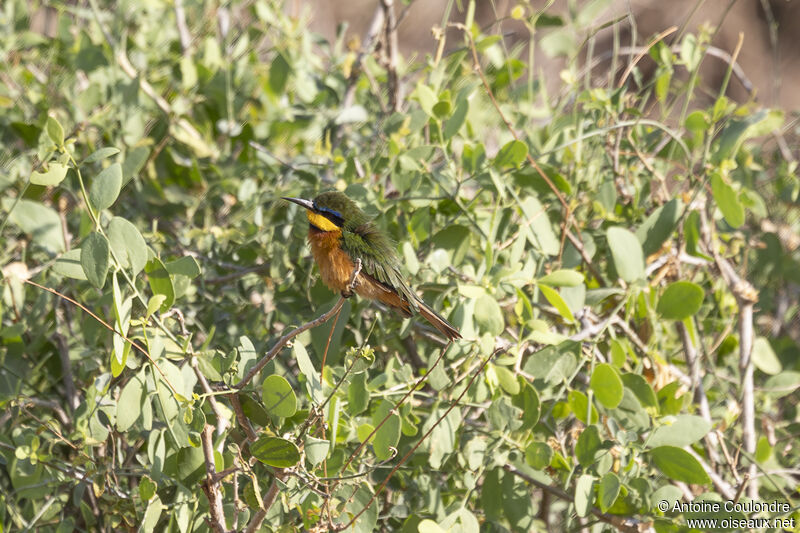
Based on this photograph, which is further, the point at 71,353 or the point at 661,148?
the point at 661,148

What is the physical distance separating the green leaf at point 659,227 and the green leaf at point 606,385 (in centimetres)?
44

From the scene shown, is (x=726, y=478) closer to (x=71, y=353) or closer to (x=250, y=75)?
(x=71, y=353)

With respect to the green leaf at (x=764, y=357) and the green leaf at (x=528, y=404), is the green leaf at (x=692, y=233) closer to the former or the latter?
the green leaf at (x=764, y=357)

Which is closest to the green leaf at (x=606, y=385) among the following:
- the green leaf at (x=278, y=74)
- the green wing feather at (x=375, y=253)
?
the green wing feather at (x=375, y=253)

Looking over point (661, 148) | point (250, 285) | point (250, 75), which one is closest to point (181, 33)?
point (250, 75)

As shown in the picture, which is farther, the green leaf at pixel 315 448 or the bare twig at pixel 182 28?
the bare twig at pixel 182 28

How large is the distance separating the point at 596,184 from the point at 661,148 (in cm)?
A: 28

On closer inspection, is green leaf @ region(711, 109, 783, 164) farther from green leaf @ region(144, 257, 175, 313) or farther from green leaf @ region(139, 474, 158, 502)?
green leaf @ region(139, 474, 158, 502)

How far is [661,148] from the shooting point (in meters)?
2.47

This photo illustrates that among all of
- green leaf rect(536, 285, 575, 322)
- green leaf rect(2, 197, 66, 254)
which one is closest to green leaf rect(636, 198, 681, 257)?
green leaf rect(536, 285, 575, 322)

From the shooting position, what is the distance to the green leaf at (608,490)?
5.59 ft

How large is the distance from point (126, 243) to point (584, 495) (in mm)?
1130

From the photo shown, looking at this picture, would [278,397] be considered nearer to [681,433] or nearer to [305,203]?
[305,203]

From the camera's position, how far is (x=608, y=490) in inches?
67.4
